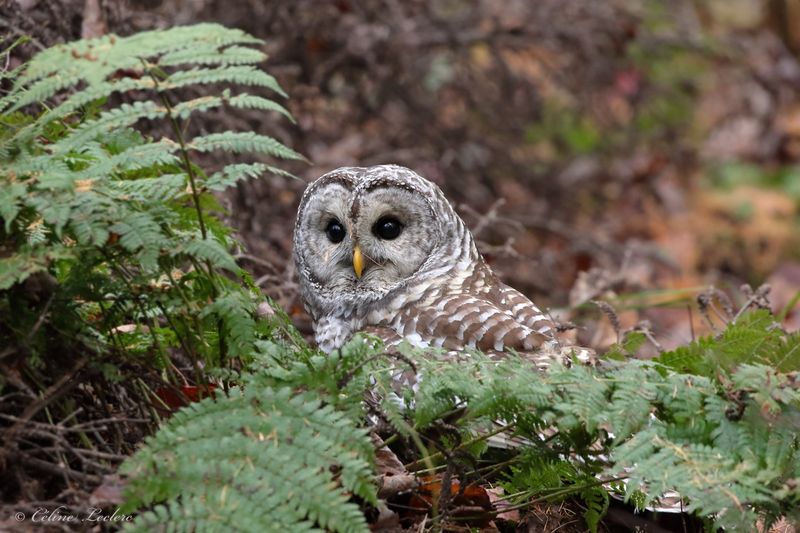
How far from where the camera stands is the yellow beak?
4.30 m

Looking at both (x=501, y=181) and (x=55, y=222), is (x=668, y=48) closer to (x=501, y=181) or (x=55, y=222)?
(x=501, y=181)

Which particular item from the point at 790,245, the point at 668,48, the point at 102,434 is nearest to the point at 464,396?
the point at 102,434

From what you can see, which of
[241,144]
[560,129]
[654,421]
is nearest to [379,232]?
[241,144]

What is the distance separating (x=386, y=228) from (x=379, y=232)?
0.04 metres

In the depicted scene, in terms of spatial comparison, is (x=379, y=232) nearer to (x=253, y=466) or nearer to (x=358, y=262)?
(x=358, y=262)

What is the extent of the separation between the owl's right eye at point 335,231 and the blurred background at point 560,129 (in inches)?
12.1

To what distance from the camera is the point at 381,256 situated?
4.36 metres

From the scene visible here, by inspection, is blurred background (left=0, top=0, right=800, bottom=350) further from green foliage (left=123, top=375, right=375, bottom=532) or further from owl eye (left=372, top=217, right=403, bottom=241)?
green foliage (left=123, top=375, right=375, bottom=532)

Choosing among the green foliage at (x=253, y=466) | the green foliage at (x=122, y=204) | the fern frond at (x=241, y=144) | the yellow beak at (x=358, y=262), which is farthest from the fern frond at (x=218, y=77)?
the yellow beak at (x=358, y=262)

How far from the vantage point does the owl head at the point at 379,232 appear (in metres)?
4.30

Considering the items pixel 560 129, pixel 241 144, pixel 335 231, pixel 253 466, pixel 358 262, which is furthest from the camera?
pixel 560 129

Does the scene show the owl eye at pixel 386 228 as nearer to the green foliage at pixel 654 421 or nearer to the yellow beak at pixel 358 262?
the yellow beak at pixel 358 262

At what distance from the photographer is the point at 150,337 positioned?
10.6 ft

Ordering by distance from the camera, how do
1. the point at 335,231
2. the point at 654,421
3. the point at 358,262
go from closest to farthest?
the point at 654,421 → the point at 358,262 → the point at 335,231
